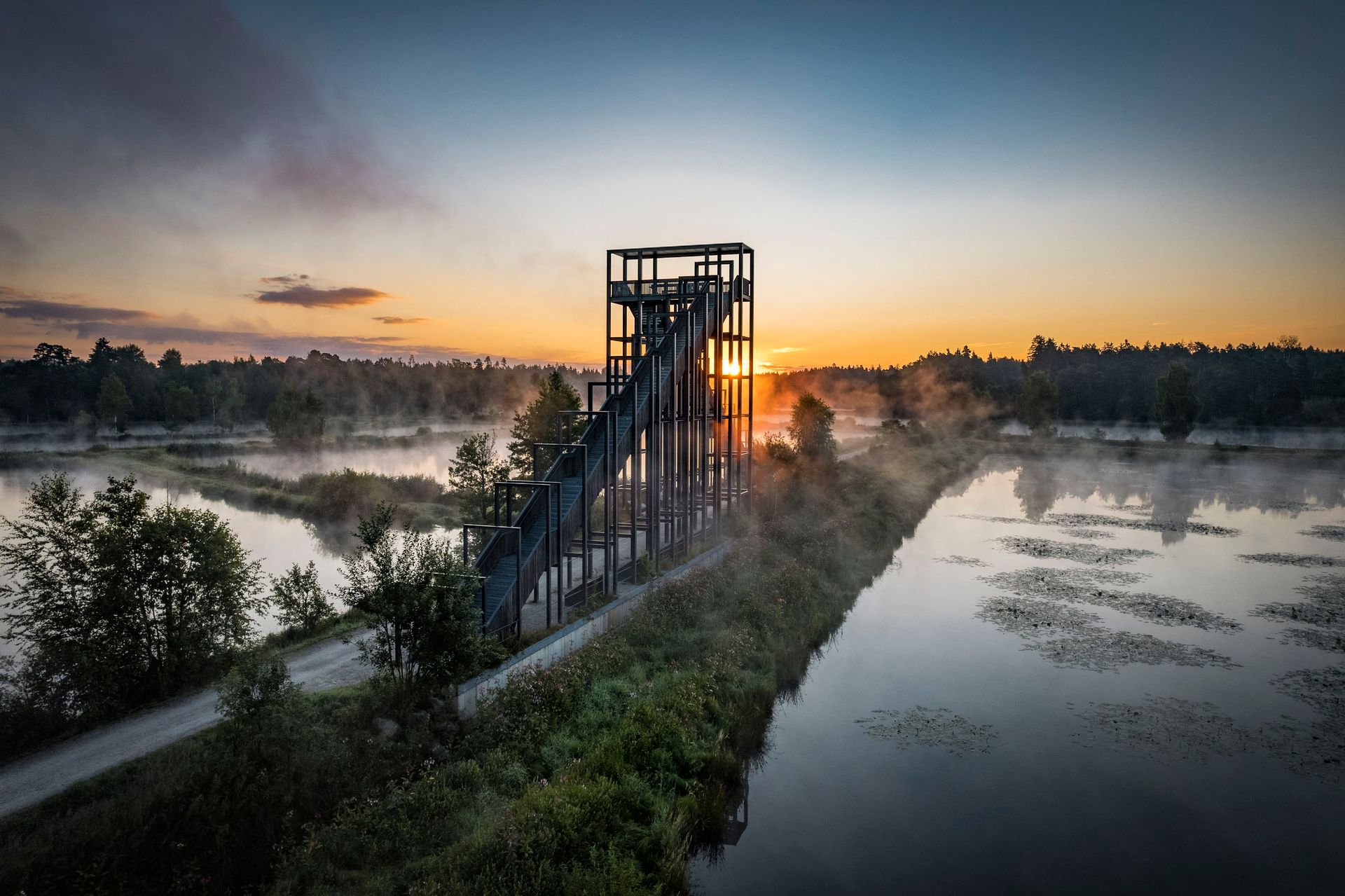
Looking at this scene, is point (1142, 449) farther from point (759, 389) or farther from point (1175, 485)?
point (759, 389)

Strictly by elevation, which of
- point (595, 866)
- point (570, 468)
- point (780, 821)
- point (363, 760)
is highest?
point (570, 468)

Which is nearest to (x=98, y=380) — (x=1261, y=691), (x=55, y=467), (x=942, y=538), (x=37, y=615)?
(x=55, y=467)

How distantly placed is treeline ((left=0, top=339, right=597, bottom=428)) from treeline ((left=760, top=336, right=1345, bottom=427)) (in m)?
49.8

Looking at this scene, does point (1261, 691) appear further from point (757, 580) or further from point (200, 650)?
point (200, 650)

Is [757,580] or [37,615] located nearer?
[37,615]

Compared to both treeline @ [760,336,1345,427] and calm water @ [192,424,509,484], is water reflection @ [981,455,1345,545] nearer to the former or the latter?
treeline @ [760,336,1345,427]

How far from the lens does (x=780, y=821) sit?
1291cm

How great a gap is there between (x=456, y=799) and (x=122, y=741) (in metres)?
6.61

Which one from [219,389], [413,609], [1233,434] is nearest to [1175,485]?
[1233,434]

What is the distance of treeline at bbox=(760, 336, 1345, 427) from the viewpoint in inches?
3455

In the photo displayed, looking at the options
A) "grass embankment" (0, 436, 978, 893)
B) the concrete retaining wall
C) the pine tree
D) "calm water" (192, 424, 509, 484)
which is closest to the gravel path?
"grass embankment" (0, 436, 978, 893)

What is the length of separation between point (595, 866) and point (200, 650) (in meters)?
10.8

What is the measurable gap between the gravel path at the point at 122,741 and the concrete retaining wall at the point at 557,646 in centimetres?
311

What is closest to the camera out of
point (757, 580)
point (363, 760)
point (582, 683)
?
point (363, 760)
